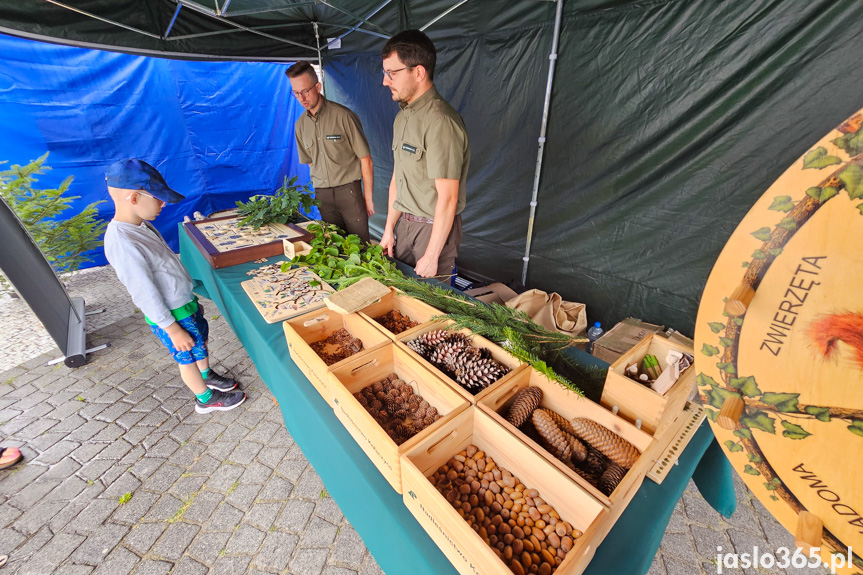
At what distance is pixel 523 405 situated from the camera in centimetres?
109

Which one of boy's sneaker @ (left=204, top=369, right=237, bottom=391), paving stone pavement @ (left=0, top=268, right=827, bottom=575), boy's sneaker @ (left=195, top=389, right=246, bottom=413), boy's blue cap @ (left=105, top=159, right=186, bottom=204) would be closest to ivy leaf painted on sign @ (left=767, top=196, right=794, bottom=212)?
paving stone pavement @ (left=0, top=268, right=827, bottom=575)

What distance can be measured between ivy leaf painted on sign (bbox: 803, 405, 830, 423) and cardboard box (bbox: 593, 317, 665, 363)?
205cm

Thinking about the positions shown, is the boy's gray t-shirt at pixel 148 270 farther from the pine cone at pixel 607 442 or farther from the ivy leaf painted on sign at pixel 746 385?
the ivy leaf painted on sign at pixel 746 385

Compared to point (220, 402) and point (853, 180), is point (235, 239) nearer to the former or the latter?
point (220, 402)

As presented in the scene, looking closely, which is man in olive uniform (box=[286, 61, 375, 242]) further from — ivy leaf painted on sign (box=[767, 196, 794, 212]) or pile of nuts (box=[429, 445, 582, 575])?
ivy leaf painted on sign (box=[767, 196, 794, 212])

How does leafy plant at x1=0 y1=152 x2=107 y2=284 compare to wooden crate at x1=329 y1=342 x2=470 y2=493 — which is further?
leafy plant at x1=0 y1=152 x2=107 y2=284

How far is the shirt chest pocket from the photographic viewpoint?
3670 millimetres

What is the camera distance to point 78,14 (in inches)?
157

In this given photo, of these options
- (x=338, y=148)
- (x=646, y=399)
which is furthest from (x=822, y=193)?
(x=338, y=148)

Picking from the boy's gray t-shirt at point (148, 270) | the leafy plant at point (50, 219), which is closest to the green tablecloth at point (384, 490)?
the boy's gray t-shirt at point (148, 270)

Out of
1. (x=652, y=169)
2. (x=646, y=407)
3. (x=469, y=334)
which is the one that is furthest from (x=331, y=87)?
(x=646, y=407)

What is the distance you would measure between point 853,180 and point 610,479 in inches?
31.5

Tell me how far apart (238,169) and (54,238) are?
315 cm

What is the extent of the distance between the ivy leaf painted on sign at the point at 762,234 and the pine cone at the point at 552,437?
68 cm
